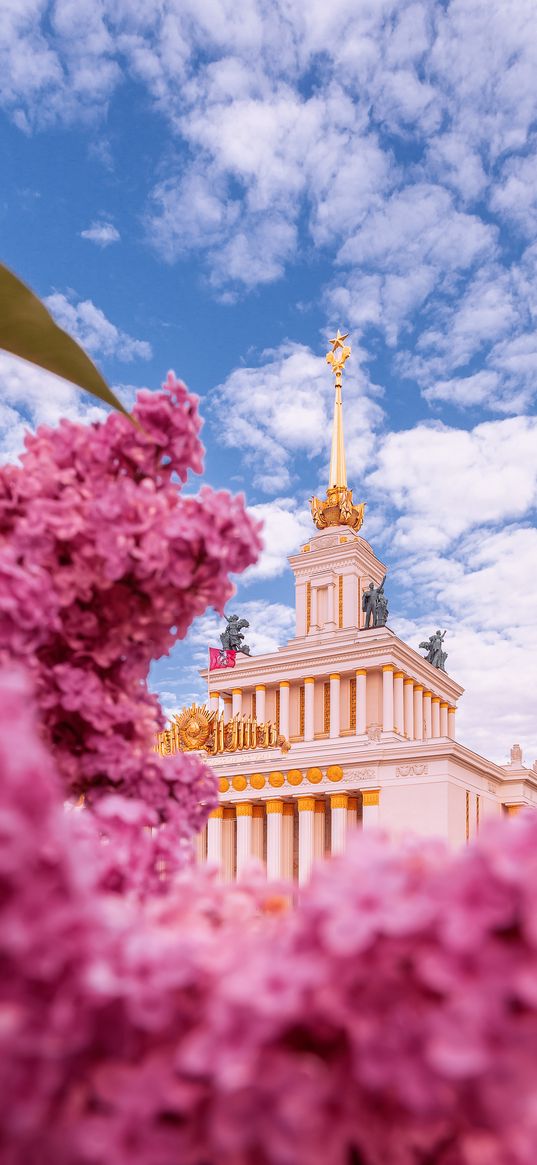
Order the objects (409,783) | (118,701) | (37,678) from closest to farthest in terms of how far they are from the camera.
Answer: (37,678), (118,701), (409,783)

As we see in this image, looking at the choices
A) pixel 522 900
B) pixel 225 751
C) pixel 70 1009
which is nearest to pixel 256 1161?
pixel 70 1009

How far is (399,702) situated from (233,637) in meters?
9.14

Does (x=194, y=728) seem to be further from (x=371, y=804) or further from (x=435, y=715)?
(x=435, y=715)

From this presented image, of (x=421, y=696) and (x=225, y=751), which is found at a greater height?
(x=421, y=696)

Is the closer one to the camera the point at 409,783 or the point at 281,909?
the point at 281,909

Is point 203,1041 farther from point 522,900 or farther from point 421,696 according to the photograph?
point 421,696

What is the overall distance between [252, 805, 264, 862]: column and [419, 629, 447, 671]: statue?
10.4 m

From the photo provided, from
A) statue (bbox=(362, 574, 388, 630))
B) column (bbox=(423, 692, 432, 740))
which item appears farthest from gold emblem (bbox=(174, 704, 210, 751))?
column (bbox=(423, 692, 432, 740))

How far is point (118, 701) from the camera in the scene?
10.0 feet

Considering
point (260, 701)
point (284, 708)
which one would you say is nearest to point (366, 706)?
point (284, 708)

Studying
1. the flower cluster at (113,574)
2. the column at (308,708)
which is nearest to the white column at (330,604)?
the column at (308,708)

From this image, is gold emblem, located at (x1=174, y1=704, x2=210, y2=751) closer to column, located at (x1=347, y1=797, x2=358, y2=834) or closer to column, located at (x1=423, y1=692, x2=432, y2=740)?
column, located at (x1=347, y1=797, x2=358, y2=834)

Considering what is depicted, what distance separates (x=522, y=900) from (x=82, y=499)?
2.14m

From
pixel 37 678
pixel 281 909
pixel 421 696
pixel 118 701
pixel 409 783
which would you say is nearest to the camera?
pixel 281 909
